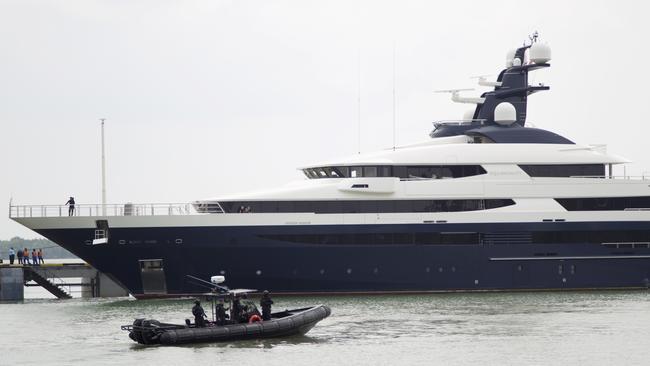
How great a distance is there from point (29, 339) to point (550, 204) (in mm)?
21107

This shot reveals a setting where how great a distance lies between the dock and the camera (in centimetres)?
4994

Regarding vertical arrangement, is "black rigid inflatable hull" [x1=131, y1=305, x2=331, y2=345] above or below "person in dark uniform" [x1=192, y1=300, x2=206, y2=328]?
below

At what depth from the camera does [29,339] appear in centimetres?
3769

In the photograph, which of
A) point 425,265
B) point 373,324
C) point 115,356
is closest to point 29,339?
point 115,356

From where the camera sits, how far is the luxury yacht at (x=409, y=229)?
46906 mm

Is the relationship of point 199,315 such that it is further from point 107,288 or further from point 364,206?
point 107,288

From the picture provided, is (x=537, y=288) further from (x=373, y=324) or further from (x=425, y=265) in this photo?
(x=373, y=324)

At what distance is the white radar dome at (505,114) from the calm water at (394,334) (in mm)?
7451

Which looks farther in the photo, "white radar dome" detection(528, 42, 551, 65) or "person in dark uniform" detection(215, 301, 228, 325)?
"white radar dome" detection(528, 42, 551, 65)

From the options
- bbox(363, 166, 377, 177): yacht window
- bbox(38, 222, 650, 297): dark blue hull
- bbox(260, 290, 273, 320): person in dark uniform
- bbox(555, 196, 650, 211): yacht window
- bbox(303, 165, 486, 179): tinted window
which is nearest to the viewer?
bbox(260, 290, 273, 320): person in dark uniform

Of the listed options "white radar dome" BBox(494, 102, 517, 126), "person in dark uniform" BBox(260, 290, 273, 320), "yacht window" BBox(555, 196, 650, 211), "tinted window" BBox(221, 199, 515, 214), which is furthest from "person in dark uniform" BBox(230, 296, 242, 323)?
"white radar dome" BBox(494, 102, 517, 126)

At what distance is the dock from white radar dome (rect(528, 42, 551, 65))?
19202 mm

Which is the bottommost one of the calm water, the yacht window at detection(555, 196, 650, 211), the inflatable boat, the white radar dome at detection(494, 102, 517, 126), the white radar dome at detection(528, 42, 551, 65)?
the calm water

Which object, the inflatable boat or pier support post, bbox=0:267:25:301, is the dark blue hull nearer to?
pier support post, bbox=0:267:25:301
